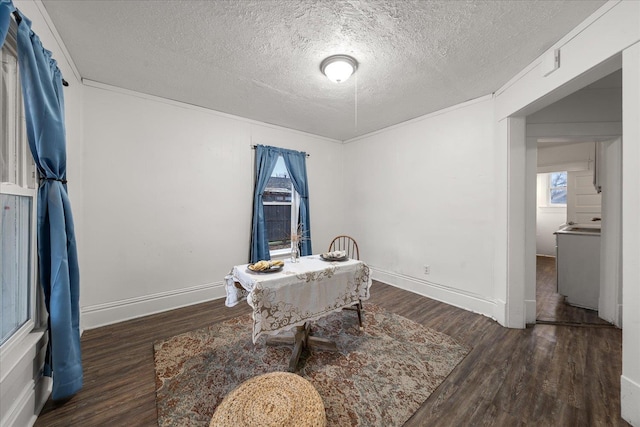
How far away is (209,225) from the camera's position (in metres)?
3.37

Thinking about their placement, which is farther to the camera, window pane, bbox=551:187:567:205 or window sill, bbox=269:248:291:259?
window pane, bbox=551:187:567:205

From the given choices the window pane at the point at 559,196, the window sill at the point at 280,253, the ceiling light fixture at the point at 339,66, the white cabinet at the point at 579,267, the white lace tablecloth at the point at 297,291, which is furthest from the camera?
the window pane at the point at 559,196

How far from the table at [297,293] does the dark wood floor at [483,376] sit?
2.79 feet

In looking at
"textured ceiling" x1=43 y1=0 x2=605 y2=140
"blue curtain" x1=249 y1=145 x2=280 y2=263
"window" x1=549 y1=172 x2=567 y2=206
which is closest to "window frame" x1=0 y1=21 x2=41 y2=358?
"textured ceiling" x1=43 y1=0 x2=605 y2=140

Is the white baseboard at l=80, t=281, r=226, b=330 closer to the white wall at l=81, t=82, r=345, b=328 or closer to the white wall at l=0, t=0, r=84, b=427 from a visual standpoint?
the white wall at l=81, t=82, r=345, b=328

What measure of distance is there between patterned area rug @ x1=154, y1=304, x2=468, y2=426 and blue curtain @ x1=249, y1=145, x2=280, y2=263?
3.77ft

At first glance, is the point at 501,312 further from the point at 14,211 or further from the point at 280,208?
the point at 14,211

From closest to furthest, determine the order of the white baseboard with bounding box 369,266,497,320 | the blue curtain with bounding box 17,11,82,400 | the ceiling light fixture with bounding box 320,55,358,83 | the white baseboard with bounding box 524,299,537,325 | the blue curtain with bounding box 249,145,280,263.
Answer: the blue curtain with bounding box 17,11,82,400
the ceiling light fixture with bounding box 320,55,358,83
the white baseboard with bounding box 524,299,537,325
the white baseboard with bounding box 369,266,497,320
the blue curtain with bounding box 249,145,280,263

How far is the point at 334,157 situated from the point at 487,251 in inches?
118

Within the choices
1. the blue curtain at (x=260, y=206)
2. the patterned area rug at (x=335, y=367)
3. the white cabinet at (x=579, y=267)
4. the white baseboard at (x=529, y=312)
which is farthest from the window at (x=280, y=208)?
the white cabinet at (x=579, y=267)

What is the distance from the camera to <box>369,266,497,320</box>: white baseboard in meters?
2.90

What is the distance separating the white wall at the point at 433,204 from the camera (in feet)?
9.73

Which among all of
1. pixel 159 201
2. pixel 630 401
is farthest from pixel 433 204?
pixel 159 201

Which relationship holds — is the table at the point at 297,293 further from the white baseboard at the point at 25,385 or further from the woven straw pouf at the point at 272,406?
the white baseboard at the point at 25,385
